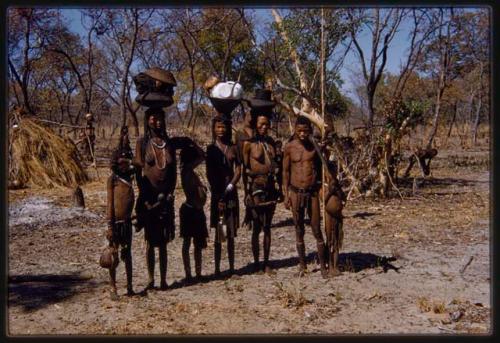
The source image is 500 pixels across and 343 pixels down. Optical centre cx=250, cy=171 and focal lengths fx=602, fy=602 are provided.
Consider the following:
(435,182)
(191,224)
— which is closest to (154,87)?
(191,224)

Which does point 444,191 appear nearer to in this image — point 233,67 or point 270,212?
point 270,212

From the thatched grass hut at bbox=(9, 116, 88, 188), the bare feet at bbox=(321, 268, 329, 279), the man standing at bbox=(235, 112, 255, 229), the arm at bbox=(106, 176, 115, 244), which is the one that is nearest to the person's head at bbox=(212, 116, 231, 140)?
the man standing at bbox=(235, 112, 255, 229)

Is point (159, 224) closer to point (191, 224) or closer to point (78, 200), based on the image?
point (191, 224)

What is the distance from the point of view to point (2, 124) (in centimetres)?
332

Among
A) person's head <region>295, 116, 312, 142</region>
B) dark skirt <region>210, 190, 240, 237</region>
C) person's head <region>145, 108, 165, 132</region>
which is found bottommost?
dark skirt <region>210, 190, 240, 237</region>

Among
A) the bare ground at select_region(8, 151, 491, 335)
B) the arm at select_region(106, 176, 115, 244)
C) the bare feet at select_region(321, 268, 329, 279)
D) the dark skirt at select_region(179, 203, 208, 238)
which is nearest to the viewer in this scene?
the bare ground at select_region(8, 151, 491, 335)

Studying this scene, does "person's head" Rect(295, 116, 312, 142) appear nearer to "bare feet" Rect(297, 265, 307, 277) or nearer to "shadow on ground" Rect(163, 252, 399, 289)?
"bare feet" Rect(297, 265, 307, 277)

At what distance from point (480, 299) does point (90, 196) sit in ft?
25.3

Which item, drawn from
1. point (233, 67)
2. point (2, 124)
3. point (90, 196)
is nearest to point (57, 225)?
point (90, 196)

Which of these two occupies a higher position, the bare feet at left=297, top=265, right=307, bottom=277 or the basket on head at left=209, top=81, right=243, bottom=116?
the basket on head at left=209, top=81, right=243, bottom=116

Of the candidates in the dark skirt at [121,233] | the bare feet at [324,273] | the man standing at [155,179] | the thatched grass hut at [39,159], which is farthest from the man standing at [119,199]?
the thatched grass hut at [39,159]

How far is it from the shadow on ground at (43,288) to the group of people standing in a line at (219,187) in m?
0.59

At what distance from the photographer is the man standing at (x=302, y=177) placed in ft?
17.3

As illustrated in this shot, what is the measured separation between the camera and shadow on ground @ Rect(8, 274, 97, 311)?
495 centimetres
